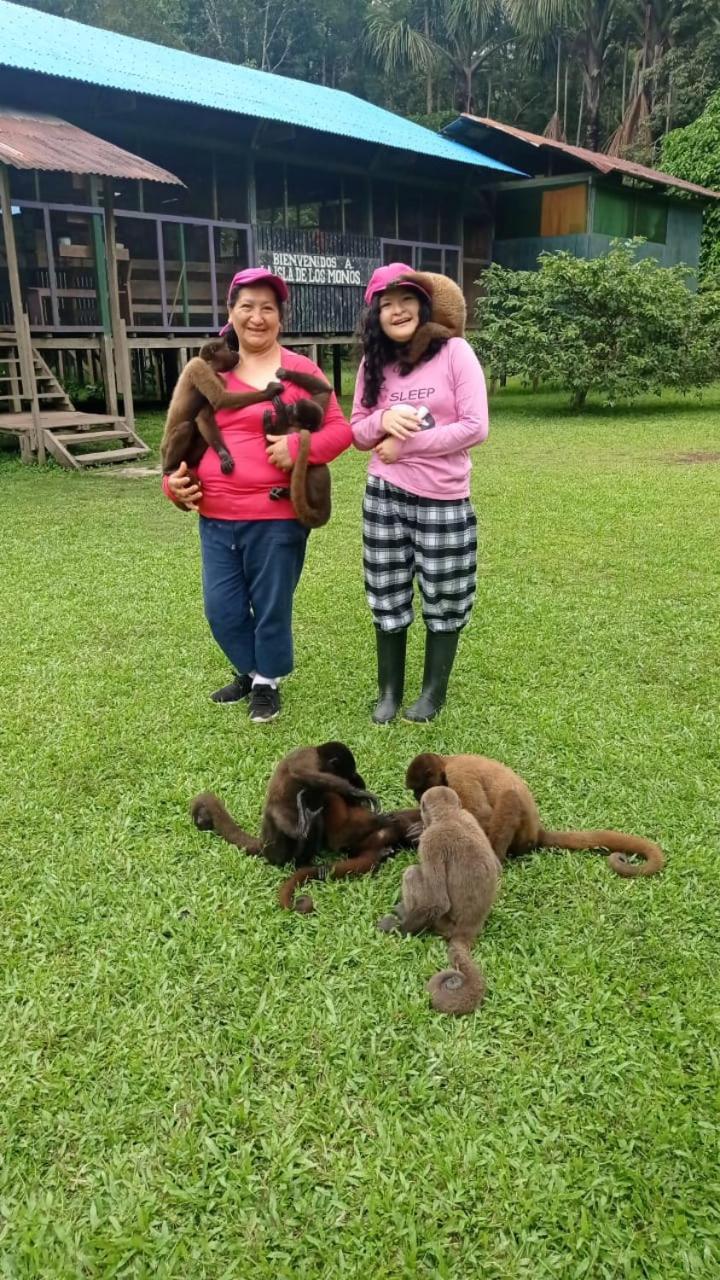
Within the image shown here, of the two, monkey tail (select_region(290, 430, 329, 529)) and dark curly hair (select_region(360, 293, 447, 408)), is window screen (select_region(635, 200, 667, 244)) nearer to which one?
dark curly hair (select_region(360, 293, 447, 408))

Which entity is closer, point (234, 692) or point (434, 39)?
point (234, 692)

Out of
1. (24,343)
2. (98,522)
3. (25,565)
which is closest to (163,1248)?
(25,565)

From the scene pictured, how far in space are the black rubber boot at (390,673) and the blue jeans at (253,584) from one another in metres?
0.38

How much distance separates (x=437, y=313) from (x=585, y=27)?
122 feet

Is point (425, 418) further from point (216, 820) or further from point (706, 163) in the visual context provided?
point (706, 163)

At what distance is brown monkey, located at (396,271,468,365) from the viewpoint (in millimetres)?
3482

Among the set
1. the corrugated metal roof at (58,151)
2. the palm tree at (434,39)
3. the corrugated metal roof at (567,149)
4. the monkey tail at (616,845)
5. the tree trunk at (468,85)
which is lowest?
the monkey tail at (616,845)

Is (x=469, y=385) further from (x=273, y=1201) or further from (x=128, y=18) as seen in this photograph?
(x=128, y=18)

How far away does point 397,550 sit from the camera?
3.82 meters

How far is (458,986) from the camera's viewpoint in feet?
7.53

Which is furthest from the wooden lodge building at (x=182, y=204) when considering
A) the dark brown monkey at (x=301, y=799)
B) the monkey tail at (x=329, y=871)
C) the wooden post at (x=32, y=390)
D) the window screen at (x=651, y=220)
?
the monkey tail at (x=329, y=871)

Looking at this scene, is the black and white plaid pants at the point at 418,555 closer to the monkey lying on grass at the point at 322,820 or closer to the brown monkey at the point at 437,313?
the brown monkey at the point at 437,313

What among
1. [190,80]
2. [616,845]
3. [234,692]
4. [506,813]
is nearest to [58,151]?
[190,80]

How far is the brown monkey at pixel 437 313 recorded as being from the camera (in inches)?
137
